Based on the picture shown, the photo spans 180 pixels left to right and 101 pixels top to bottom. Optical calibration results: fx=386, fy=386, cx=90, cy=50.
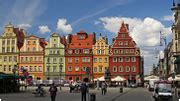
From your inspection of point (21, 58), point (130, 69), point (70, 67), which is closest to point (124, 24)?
point (130, 69)

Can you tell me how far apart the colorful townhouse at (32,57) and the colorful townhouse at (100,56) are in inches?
638

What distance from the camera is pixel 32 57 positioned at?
117 metres

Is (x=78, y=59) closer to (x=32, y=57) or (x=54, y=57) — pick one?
(x=54, y=57)

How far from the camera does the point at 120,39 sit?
115 m

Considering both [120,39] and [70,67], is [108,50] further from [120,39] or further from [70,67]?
[70,67]

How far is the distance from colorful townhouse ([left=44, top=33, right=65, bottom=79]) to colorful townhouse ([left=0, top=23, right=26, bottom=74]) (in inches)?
367

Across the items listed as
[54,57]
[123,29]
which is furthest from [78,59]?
[123,29]

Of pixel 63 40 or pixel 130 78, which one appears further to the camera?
pixel 63 40

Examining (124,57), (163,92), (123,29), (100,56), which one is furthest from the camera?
(100,56)

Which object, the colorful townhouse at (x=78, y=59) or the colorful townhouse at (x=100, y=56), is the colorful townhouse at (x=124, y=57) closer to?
the colorful townhouse at (x=100, y=56)

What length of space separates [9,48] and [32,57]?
740 cm

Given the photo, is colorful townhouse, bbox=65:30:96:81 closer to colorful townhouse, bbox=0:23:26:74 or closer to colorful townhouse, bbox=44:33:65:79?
colorful townhouse, bbox=44:33:65:79

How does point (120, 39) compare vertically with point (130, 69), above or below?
above

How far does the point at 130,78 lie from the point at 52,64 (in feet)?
78.8
